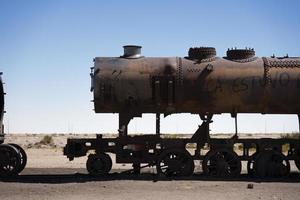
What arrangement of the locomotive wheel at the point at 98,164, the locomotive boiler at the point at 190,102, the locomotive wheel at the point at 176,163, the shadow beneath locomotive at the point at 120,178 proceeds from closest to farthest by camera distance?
1. the shadow beneath locomotive at the point at 120,178
2. the locomotive wheel at the point at 176,163
3. the locomotive boiler at the point at 190,102
4. the locomotive wheel at the point at 98,164

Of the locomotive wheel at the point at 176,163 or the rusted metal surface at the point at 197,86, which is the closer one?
the locomotive wheel at the point at 176,163

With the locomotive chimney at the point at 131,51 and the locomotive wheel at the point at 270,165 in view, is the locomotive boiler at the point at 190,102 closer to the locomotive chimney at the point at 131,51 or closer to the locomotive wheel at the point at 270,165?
the locomotive wheel at the point at 270,165

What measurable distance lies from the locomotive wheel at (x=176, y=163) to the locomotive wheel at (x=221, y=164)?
1.73 ft

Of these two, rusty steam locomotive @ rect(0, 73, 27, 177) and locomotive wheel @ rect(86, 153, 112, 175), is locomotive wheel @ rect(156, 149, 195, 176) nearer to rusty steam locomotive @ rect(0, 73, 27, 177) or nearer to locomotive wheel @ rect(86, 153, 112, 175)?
locomotive wheel @ rect(86, 153, 112, 175)

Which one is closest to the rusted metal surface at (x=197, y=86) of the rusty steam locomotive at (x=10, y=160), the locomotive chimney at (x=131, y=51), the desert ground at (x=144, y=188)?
the locomotive chimney at (x=131, y=51)

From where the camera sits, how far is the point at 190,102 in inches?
676

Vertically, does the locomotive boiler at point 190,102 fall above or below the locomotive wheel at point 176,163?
above

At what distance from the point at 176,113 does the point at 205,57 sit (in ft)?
7.47

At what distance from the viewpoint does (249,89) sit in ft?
55.7

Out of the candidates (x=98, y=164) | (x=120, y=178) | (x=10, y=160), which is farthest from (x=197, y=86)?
(x=10, y=160)

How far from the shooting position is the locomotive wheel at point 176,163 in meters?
16.6

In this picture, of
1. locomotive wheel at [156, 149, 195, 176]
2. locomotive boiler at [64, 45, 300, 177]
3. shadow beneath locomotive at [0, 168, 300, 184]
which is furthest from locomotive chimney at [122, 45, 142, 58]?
shadow beneath locomotive at [0, 168, 300, 184]

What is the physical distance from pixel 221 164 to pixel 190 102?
7.95 ft

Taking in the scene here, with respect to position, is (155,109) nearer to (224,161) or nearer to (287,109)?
(224,161)
